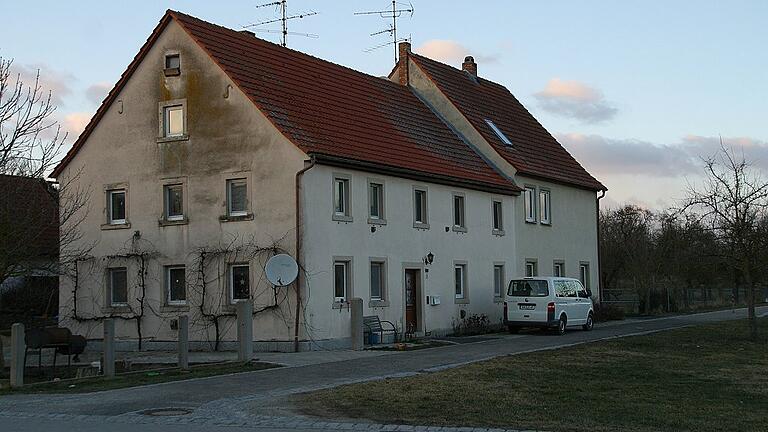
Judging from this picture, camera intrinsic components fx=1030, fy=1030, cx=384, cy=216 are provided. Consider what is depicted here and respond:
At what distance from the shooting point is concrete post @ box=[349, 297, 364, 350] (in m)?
27.0

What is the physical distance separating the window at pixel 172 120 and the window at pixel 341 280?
19.8 feet

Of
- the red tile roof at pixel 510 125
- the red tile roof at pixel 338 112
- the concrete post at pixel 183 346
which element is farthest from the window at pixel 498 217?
the concrete post at pixel 183 346

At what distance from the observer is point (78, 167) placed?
31.4 meters

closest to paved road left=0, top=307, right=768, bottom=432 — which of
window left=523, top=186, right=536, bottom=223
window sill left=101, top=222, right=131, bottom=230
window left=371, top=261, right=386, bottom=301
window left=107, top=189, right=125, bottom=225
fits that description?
window left=371, top=261, right=386, bottom=301

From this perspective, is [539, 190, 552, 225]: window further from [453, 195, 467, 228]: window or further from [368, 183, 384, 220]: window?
[368, 183, 384, 220]: window

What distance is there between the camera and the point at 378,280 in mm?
30062

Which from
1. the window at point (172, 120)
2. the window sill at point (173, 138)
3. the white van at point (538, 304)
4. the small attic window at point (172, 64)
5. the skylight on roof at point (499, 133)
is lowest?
the white van at point (538, 304)

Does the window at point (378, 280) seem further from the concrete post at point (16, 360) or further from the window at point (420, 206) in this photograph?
the concrete post at point (16, 360)

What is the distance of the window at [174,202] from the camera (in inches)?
1155

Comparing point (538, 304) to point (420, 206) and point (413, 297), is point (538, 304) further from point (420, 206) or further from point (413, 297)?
point (420, 206)

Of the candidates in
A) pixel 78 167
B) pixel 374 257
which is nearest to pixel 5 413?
pixel 374 257

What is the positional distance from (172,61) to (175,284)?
6405mm

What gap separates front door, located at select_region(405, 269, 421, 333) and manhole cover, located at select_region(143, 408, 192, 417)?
1681 cm

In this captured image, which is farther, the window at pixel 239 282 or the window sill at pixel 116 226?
the window sill at pixel 116 226
